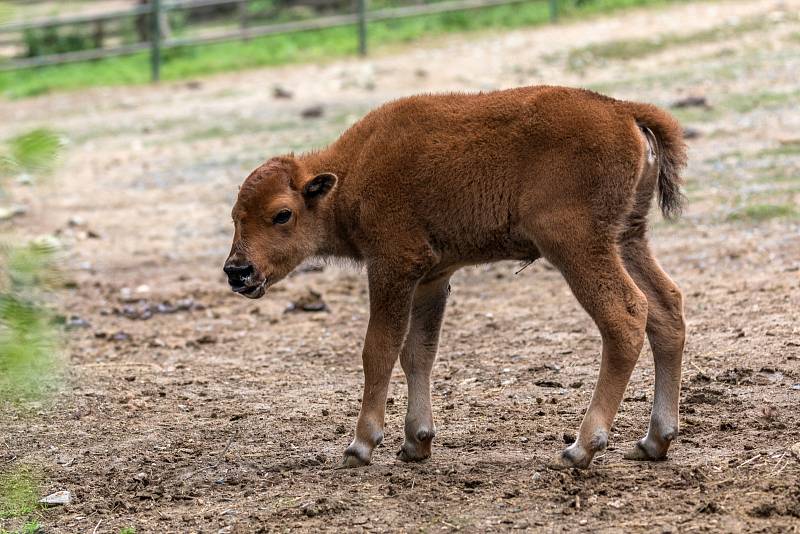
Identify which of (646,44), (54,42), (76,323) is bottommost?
(54,42)

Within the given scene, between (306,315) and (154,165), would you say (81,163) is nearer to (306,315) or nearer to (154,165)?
(154,165)

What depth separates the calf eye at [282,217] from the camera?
6008 mm

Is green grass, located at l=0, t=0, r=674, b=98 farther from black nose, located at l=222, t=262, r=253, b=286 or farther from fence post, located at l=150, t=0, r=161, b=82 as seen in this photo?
black nose, located at l=222, t=262, r=253, b=286

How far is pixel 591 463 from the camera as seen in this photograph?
5605 millimetres

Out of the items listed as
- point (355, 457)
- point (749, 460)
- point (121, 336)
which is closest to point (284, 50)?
point (121, 336)

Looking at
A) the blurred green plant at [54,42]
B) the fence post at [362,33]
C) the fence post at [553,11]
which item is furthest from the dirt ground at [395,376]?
the blurred green plant at [54,42]

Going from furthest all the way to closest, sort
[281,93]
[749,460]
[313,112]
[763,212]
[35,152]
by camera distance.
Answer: [281,93]
[313,112]
[763,212]
[749,460]
[35,152]

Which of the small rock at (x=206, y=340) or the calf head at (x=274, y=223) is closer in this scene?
the calf head at (x=274, y=223)

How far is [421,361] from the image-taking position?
6.21 metres

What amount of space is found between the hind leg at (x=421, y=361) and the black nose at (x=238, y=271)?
910mm

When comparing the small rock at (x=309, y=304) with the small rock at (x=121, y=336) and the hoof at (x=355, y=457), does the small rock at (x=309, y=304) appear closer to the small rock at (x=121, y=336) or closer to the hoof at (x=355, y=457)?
the small rock at (x=121, y=336)

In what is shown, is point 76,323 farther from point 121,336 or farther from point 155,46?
point 155,46

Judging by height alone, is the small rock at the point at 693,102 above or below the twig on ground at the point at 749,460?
below

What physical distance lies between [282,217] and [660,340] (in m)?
1.99
